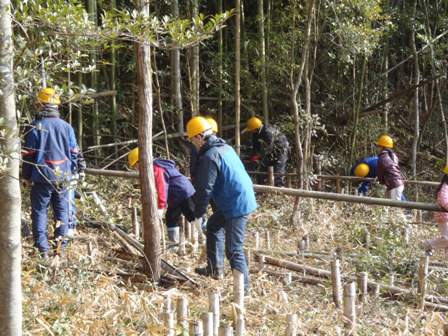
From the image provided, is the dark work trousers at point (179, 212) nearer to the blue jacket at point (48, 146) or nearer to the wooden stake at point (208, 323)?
the blue jacket at point (48, 146)

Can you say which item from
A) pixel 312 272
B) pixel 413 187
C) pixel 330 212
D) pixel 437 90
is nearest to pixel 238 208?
pixel 312 272

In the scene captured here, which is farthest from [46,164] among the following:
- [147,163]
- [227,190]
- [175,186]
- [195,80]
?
[195,80]

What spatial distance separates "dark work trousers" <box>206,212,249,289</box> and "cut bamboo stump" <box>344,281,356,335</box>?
0.97 m

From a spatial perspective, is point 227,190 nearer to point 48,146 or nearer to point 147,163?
point 147,163

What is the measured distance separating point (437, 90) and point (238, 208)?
8.77 metres

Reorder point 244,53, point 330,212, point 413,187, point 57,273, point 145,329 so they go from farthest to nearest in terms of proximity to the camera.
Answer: point 413,187, point 244,53, point 330,212, point 57,273, point 145,329

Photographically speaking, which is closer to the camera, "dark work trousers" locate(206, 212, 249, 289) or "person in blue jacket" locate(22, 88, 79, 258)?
"dark work trousers" locate(206, 212, 249, 289)

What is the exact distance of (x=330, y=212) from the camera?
797 cm

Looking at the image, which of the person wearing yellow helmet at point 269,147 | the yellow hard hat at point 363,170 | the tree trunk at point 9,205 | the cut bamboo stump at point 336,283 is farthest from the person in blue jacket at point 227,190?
the person wearing yellow helmet at point 269,147

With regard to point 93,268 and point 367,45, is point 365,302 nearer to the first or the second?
point 93,268

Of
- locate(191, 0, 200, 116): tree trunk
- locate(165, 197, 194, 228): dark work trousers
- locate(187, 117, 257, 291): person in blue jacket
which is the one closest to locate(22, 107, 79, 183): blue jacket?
locate(187, 117, 257, 291): person in blue jacket

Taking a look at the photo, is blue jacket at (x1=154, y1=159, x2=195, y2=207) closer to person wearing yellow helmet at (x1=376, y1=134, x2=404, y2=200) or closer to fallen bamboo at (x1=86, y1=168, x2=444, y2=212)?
fallen bamboo at (x1=86, y1=168, x2=444, y2=212)

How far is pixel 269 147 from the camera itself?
995 centimetres

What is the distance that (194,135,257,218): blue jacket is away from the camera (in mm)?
4629
